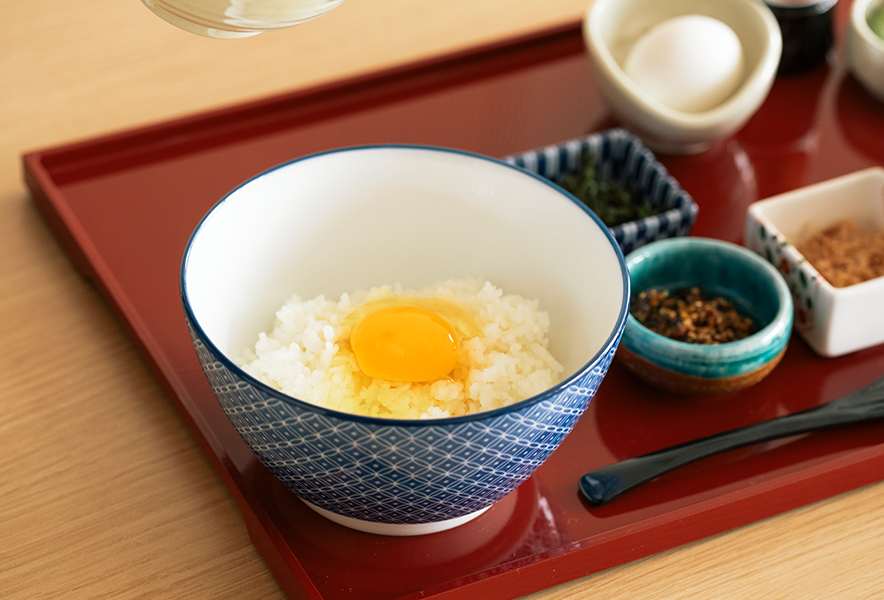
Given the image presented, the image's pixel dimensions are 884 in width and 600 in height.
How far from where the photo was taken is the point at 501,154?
1627mm

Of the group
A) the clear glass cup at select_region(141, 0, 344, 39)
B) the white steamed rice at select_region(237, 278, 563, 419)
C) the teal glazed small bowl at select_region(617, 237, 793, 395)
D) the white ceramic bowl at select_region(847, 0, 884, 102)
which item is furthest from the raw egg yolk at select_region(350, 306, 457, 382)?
the white ceramic bowl at select_region(847, 0, 884, 102)

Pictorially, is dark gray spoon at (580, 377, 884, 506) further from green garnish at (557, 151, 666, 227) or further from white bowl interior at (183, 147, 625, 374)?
green garnish at (557, 151, 666, 227)

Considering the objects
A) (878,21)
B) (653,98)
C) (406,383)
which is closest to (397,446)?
(406,383)

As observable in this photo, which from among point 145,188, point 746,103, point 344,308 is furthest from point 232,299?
point 746,103

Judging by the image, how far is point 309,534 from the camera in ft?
3.35

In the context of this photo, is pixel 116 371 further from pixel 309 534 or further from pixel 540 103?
pixel 540 103

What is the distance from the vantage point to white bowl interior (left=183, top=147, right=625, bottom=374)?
107cm

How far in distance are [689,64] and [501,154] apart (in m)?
0.36

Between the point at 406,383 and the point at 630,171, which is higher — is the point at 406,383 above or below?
above

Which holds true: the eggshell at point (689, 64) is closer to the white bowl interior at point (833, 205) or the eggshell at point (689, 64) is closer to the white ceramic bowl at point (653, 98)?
the white ceramic bowl at point (653, 98)

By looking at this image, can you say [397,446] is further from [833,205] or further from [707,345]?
[833,205]

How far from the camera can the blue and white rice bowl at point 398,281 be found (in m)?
0.85

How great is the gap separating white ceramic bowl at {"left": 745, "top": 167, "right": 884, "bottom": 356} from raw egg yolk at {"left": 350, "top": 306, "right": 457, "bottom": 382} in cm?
52

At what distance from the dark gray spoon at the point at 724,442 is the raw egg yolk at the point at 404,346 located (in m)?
0.23
